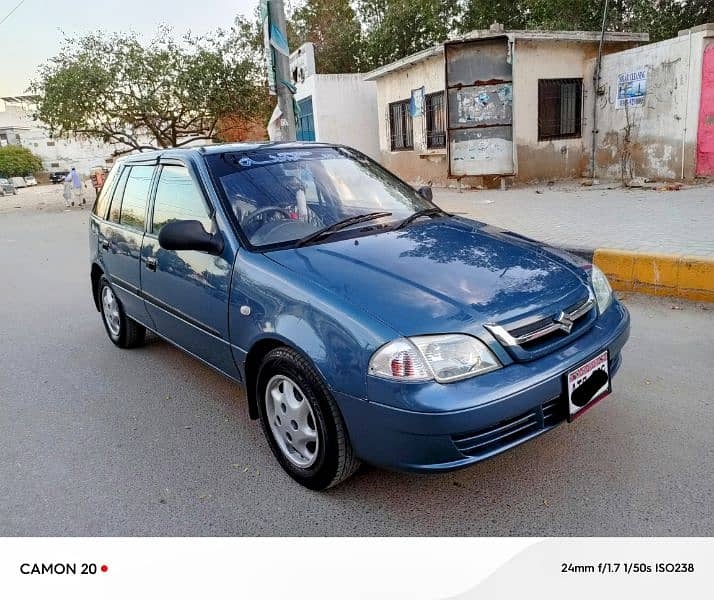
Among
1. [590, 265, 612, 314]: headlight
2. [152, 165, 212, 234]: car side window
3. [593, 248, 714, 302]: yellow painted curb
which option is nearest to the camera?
[590, 265, 612, 314]: headlight

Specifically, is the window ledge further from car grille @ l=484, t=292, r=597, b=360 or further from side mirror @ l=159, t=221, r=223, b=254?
car grille @ l=484, t=292, r=597, b=360

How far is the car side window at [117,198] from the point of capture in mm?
4277

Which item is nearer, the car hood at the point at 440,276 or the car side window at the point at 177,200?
the car hood at the point at 440,276

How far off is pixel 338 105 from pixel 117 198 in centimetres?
1524

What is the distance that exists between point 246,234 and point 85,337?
116 inches

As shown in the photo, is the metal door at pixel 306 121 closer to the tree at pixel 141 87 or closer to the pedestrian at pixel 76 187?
the tree at pixel 141 87

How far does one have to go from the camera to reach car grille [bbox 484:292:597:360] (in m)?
Result: 2.28

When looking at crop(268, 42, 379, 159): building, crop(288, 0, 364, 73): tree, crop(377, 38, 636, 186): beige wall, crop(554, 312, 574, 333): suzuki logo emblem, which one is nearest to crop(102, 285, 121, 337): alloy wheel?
crop(554, 312, 574, 333): suzuki logo emblem

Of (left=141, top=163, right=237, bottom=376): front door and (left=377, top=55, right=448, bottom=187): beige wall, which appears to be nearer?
(left=141, top=163, right=237, bottom=376): front door

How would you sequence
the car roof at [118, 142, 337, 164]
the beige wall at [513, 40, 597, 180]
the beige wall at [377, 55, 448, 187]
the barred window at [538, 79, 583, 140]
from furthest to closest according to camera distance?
the beige wall at [377, 55, 448, 187] < the barred window at [538, 79, 583, 140] < the beige wall at [513, 40, 597, 180] < the car roof at [118, 142, 337, 164]

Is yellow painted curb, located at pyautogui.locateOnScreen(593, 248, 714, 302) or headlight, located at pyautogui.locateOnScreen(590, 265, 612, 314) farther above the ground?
headlight, located at pyautogui.locateOnScreen(590, 265, 612, 314)

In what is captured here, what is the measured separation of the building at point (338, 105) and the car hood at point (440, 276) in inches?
625

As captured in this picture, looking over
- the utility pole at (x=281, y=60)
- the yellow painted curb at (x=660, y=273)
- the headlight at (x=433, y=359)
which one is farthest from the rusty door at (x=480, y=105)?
the headlight at (x=433, y=359)

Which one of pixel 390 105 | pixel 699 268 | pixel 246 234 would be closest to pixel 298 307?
pixel 246 234
